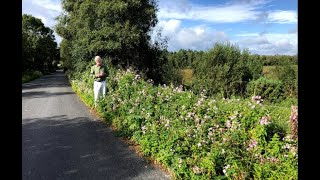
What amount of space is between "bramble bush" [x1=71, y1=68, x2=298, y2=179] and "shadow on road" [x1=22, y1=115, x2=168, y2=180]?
46cm

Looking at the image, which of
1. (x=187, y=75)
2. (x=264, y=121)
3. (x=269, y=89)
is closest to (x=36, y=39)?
(x=187, y=75)

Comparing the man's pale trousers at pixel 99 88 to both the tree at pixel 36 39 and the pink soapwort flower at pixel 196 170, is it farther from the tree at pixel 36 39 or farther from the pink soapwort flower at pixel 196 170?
the tree at pixel 36 39

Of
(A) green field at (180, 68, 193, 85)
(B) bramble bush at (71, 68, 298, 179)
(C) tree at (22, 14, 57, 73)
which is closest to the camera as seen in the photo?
(B) bramble bush at (71, 68, 298, 179)

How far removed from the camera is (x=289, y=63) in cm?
2845

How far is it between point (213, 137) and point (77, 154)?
2778 millimetres

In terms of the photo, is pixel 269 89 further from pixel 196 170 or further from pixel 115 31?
pixel 196 170

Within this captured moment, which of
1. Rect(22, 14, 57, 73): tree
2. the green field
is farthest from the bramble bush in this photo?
Rect(22, 14, 57, 73): tree

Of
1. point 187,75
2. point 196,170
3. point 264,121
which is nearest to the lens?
point 196,170

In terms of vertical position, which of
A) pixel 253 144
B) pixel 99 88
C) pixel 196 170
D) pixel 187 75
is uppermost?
pixel 187 75

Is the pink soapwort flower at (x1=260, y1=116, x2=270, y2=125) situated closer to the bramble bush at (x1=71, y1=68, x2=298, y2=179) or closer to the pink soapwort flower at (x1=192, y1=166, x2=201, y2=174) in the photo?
the bramble bush at (x1=71, y1=68, x2=298, y2=179)

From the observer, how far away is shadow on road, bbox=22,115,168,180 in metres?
5.60

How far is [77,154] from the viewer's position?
665 centimetres

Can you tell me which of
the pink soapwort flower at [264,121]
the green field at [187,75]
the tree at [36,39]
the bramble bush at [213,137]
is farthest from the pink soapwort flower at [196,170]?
the tree at [36,39]

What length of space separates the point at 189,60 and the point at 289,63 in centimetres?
1074
